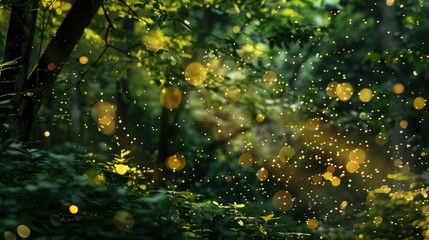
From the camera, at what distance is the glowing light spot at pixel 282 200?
13052 mm

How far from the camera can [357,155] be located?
13.1 m

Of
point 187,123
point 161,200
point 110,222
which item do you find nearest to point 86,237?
point 110,222

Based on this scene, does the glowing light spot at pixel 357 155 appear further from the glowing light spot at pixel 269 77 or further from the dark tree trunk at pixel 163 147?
the dark tree trunk at pixel 163 147

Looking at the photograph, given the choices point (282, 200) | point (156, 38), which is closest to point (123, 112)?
point (156, 38)

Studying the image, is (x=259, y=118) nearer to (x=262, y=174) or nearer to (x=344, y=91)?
(x=262, y=174)

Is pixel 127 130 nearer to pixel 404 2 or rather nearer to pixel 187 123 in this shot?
pixel 187 123

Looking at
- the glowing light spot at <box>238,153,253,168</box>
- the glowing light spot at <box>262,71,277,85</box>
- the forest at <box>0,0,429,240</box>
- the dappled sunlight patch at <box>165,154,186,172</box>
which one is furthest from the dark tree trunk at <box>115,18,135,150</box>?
the glowing light spot at <box>238,153,253,168</box>

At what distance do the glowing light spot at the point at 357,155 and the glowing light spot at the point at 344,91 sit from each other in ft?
4.32

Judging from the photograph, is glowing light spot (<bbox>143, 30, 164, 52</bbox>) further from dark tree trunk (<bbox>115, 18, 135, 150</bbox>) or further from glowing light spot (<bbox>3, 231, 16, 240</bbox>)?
glowing light spot (<bbox>3, 231, 16, 240</bbox>)

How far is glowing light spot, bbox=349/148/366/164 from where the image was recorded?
12702 millimetres

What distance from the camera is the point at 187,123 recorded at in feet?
41.6

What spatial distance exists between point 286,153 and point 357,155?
174cm

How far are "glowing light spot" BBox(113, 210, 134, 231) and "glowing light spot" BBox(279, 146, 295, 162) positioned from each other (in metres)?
10.2

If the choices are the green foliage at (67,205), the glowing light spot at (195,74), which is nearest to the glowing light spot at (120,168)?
the green foliage at (67,205)
